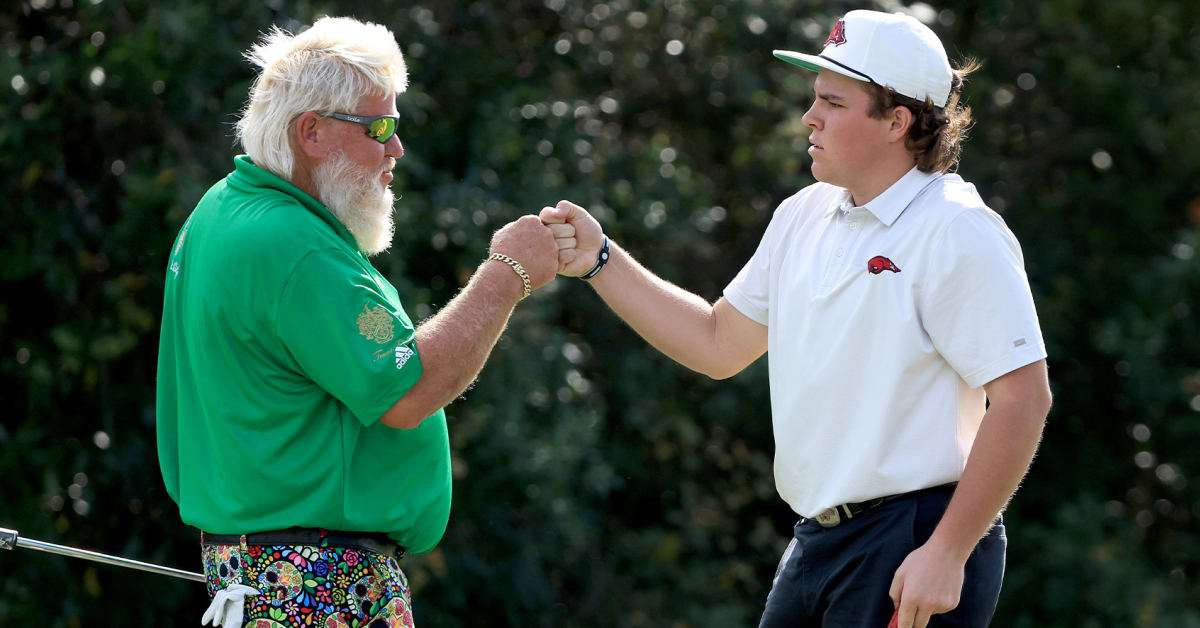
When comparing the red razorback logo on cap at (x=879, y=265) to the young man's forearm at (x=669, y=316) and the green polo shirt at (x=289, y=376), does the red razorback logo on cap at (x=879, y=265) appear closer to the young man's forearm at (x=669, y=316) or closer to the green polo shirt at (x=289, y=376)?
the young man's forearm at (x=669, y=316)

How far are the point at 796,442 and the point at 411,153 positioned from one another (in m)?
3.02

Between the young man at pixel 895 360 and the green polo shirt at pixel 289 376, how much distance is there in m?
0.89

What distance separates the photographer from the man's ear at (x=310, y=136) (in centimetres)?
295

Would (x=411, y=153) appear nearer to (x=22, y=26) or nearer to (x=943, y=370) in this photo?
(x=22, y=26)

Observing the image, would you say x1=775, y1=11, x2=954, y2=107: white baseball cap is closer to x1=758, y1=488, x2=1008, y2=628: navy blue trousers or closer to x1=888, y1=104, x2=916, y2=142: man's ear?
x1=888, y1=104, x2=916, y2=142: man's ear

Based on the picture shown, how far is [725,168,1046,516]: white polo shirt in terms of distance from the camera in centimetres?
271

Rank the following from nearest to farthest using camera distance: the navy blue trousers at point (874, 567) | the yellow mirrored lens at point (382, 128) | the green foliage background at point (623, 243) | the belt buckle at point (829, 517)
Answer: the navy blue trousers at point (874, 567) → the belt buckle at point (829, 517) → the yellow mirrored lens at point (382, 128) → the green foliage background at point (623, 243)

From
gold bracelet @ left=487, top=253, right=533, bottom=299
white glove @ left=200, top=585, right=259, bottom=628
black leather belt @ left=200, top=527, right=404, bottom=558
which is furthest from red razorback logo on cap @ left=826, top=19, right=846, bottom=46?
white glove @ left=200, top=585, right=259, bottom=628

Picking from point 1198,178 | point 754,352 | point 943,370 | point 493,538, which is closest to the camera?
point 943,370

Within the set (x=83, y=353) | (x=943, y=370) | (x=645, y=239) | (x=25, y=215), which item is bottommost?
(x=645, y=239)

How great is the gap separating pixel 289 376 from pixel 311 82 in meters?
0.68

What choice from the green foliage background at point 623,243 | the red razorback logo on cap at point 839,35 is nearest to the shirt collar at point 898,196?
the red razorback logo on cap at point 839,35

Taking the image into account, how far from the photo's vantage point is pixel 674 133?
22.1 ft

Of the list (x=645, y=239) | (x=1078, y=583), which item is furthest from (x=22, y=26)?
(x=1078, y=583)
